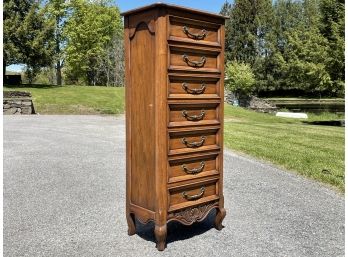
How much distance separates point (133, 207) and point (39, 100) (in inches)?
802

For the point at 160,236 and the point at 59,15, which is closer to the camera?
the point at 160,236

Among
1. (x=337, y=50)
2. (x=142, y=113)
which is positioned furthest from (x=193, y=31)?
(x=337, y=50)

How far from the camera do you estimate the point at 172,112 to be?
427 centimetres

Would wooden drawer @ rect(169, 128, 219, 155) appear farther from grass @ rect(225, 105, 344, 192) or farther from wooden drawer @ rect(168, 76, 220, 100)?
grass @ rect(225, 105, 344, 192)

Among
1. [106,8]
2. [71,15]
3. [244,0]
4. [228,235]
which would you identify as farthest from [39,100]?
[244,0]

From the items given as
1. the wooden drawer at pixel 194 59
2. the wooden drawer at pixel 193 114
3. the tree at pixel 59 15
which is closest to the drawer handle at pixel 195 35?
the wooden drawer at pixel 194 59

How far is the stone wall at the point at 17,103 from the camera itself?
64.7 feet

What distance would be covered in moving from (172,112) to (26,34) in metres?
31.6

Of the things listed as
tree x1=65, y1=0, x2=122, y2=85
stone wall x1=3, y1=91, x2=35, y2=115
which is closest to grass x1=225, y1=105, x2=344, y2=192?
stone wall x1=3, y1=91, x2=35, y2=115

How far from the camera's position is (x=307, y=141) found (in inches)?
499

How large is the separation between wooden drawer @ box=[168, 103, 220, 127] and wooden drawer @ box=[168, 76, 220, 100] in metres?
0.10

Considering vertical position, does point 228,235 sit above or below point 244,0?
below

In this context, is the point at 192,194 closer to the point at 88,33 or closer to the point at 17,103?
the point at 17,103

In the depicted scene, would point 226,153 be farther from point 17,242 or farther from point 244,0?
point 244,0
